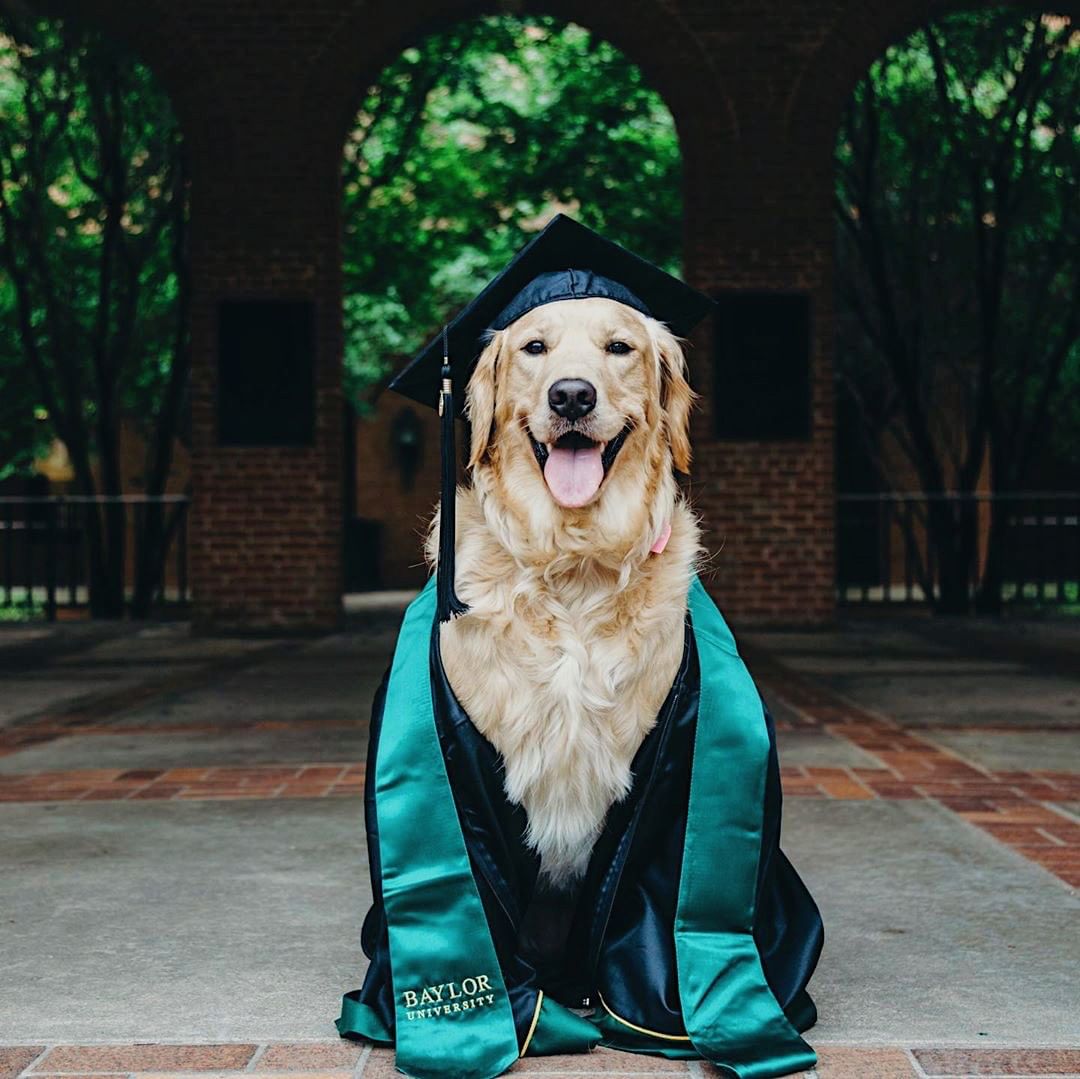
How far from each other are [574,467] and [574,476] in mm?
18

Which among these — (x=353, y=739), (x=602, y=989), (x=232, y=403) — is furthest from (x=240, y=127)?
(x=602, y=989)

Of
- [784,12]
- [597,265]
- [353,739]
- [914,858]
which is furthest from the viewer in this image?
[784,12]

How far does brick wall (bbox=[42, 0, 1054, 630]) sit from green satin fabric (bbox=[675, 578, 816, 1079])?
9.45 meters

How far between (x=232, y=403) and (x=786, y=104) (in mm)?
5412

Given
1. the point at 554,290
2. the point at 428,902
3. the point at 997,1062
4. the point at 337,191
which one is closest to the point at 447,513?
the point at 554,290

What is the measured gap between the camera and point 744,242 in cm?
1264

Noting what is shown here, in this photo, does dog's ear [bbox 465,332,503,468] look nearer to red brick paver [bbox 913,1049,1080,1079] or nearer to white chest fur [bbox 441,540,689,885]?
white chest fur [bbox 441,540,689,885]

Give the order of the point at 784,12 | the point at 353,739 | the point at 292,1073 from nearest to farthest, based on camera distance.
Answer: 1. the point at 292,1073
2. the point at 353,739
3. the point at 784,12

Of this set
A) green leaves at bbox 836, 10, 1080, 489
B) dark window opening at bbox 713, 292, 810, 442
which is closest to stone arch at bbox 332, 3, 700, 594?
green leaves at bbox 836, 10, 1080, 489

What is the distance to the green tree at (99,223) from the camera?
1464cm

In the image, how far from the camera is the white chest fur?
298 cm

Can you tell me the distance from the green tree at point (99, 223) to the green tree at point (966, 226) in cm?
729

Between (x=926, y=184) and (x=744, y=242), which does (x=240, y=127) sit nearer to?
(x=744, y=242)

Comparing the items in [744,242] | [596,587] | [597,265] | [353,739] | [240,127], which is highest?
[240,127]
